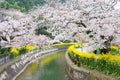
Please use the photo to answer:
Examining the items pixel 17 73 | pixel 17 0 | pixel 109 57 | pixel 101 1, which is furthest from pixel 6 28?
pixel 17 0

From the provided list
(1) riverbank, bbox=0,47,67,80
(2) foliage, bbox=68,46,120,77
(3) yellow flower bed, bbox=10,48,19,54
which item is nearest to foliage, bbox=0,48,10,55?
(3) yellow flower bed, bbox=10,48,19,54

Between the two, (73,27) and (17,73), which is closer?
(73,27)

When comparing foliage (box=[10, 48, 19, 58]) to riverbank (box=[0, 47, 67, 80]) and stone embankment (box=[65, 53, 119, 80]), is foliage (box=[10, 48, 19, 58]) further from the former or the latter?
stone embankment (box=[65, 53, 119, 80])

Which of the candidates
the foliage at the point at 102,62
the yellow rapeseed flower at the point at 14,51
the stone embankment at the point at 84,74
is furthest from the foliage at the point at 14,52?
the foliage at the point at 102,62

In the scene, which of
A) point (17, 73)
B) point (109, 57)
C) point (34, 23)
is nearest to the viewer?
point (109, 57)

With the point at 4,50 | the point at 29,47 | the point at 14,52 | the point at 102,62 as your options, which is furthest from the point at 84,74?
the point at 29,47

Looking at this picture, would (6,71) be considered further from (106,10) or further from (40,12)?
(40,12)

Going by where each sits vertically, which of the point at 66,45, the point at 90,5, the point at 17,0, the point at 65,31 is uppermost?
the point at 17,0

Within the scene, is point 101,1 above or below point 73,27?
above

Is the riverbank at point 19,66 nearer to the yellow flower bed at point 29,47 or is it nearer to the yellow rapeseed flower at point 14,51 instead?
the yellow rapeseed flower at point 14,51
